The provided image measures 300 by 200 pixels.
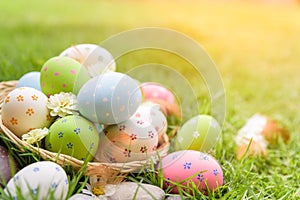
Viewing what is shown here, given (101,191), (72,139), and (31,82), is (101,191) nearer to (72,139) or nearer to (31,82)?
(72,139)

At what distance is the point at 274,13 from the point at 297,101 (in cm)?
282

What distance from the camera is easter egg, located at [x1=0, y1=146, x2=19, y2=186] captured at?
1.25 meters

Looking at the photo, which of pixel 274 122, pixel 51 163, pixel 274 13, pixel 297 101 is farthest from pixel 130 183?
pixel 274 13

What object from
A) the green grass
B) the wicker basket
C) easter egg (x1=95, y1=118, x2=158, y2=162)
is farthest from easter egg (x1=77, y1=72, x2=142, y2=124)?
the green grass

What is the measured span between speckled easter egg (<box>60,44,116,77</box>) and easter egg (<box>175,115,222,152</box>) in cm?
37

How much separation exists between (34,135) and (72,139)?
0.12m

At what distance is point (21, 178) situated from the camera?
1.15m

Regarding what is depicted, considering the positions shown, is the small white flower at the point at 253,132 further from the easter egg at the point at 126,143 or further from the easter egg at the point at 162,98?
the easter egg at the point at 126,143

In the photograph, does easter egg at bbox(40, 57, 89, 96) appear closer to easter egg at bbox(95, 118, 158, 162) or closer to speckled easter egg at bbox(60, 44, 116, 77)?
speckled easter egg at bbox(60, 44, 116, 77)

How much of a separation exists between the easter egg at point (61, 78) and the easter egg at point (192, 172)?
41 centimetres

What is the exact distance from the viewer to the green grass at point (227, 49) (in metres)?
1.71

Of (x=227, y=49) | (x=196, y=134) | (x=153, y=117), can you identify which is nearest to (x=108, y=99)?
(x=153, y=117)

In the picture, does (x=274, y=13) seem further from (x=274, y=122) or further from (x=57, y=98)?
(x=57, y=98)

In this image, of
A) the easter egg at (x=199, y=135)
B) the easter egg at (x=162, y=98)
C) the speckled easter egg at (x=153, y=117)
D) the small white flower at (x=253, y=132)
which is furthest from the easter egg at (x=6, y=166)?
the small white flower at (x=253, y=132)
